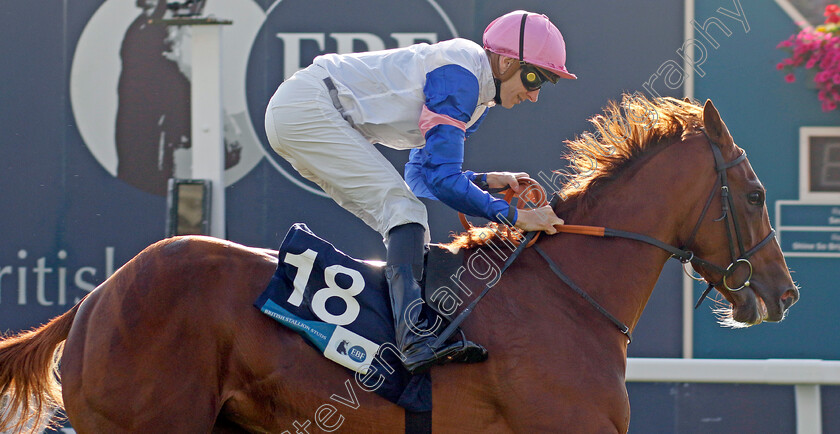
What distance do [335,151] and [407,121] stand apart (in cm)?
30

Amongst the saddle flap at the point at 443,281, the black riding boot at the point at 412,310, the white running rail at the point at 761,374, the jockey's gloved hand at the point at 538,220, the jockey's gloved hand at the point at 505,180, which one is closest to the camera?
the black riding boot at the point at 412,310

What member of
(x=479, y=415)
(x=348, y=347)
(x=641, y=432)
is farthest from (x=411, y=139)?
(x=641, y=432)

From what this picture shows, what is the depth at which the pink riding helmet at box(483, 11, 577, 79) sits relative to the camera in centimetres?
289

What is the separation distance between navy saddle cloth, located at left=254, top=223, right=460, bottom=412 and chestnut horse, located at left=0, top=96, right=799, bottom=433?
5cm

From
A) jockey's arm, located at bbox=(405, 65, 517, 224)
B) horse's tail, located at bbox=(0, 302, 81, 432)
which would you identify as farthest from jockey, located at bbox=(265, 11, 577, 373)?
horse's tail, located at bbox=(0, 302, 81, 432)

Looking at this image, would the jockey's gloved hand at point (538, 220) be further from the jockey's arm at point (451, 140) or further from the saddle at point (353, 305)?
the saddle at point (353, 305)

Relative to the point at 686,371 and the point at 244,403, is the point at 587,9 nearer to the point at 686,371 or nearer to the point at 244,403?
the point at 686,371

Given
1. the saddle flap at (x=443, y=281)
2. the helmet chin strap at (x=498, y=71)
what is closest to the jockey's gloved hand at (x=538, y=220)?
the saddle flap at (x=443, y=281)

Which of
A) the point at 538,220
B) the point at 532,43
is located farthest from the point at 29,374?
the point at 532,43

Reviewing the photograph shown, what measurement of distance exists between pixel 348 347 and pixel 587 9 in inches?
133

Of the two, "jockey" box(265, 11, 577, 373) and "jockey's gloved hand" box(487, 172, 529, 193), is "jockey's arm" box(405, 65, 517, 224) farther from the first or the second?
"jockey's gloved hand" box(487, 172, 529, 193)

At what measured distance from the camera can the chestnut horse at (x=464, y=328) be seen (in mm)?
2576

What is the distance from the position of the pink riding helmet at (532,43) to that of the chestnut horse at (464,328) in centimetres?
49

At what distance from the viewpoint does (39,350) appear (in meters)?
2.80
